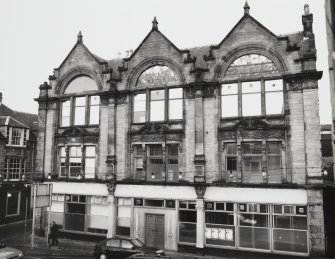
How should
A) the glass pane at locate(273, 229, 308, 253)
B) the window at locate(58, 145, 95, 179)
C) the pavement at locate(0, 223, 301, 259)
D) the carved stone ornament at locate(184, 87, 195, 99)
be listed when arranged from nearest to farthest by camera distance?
1. the glass pane at locate(273, 229, 308, 253)
2. the pavement at locate(0, 223, 301, 259)
3. the carved stone ornament at locate(184, 87, 195, 99)
4. the window at locate(58, 145, 95, 179)

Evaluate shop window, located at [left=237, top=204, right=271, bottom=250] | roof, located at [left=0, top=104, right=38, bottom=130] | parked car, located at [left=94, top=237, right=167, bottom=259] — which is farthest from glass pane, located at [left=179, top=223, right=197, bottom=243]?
roof, located at [left=0, top=104, right=38, bottom=130]

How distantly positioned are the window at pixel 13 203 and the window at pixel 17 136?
503 cm

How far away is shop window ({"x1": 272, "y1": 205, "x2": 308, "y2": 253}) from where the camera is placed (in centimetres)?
1823

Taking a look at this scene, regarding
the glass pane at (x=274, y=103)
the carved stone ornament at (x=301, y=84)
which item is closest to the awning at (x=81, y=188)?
the glass pane at (x=274, y=103)

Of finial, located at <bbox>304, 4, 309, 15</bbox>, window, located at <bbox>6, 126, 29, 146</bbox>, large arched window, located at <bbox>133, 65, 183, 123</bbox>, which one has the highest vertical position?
finial, located at <bbox>304, 4, 309, 15</bbox>

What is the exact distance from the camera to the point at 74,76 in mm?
25922

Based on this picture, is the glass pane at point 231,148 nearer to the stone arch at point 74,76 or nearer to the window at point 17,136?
the stone arch at point 74,76

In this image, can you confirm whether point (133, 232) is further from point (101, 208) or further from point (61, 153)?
point (61, 153)

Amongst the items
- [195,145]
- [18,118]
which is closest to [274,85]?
[195,145]

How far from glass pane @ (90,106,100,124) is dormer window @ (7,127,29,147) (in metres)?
13.3

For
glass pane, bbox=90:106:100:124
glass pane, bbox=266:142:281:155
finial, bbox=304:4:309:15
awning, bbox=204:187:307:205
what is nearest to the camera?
awning, bbox=204:187:307:205

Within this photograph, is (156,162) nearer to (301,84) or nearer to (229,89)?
(229,89)

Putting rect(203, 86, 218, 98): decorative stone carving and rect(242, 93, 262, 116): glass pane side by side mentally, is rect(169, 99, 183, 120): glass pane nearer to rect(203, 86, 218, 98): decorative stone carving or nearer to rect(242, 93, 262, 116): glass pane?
rect(203, 86, 218, 98): decorative stone carving

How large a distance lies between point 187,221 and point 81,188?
27.1 ft
